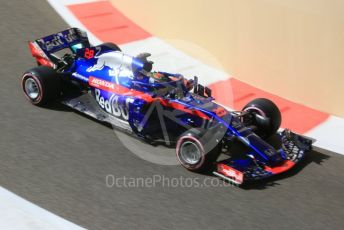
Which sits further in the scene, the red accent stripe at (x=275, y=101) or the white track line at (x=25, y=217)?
the red accent stripe at (x=275, y=101)

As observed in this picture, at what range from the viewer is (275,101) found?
7855 mm

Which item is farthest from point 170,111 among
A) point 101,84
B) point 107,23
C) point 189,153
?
point 107,23

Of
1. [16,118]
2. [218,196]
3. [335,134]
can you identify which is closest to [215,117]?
[218,196]

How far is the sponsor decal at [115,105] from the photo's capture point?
633 cm

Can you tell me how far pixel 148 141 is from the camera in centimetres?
625

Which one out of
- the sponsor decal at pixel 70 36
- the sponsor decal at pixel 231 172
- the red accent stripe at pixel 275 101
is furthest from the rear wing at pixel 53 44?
the sponsor decal at pixel 231 172

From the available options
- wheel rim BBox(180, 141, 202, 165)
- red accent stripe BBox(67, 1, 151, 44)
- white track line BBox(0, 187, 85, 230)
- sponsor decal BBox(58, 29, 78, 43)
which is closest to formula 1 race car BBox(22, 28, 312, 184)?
wheel rim BBox(180, 141, 202, 165)

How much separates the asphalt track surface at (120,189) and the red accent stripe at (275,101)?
93 centimetres

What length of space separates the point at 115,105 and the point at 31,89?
1.40m

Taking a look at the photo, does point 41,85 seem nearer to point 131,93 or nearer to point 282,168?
point 131,93

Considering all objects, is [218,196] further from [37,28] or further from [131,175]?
[37,28]

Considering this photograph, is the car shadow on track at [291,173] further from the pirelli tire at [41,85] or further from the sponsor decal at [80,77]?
the pirelli tire at [41,85]

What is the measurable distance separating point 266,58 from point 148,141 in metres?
2.85

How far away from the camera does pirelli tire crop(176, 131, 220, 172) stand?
5500mm
